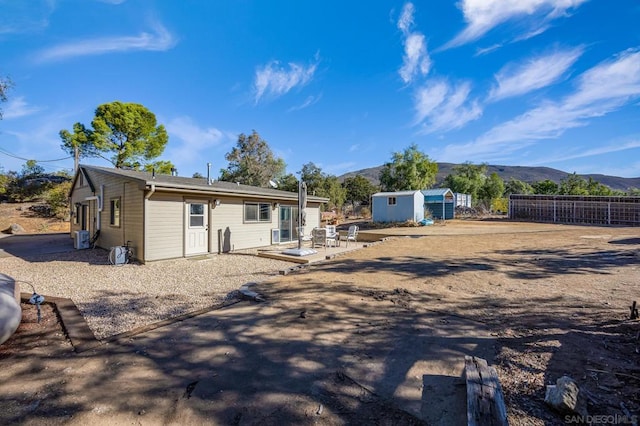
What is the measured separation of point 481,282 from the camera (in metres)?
6.05

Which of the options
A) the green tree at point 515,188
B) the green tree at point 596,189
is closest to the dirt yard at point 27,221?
the green tree at point 596,189

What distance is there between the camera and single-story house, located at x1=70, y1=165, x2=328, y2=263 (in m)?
8.88

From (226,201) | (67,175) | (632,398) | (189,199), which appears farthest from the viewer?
(67,175)

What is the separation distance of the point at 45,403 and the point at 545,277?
→ 8263 mm

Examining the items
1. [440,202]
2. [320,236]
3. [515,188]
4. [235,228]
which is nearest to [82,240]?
[235,228]

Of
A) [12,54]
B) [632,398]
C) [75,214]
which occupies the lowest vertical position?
[632,398]

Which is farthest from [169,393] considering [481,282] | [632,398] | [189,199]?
[189,199]

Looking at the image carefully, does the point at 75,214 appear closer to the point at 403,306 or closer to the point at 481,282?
the point at 403,306

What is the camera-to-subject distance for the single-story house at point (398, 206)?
23.6 meters

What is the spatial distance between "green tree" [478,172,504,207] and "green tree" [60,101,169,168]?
38.9 meters

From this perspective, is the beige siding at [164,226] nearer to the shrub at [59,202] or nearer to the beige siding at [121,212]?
the beige siding at [121,212]

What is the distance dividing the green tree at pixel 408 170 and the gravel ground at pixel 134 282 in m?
29.1

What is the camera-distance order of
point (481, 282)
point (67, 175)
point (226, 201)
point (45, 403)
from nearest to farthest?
point (45, 403), point (481, 282), point (226, 201), point (67, 175)

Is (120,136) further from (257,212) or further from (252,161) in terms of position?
(257,212)
